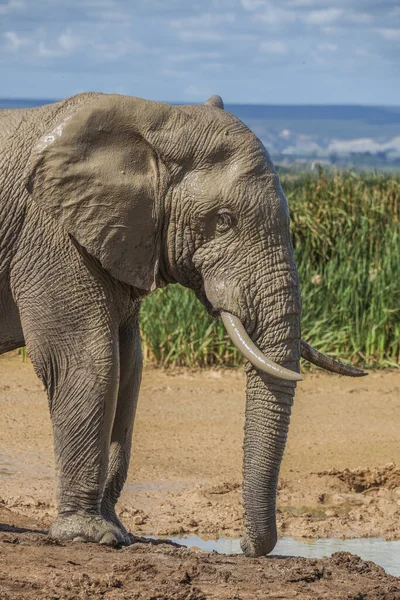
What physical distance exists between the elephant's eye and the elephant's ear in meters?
0.32

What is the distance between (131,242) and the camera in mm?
6398

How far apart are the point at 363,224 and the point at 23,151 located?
919 centimetres

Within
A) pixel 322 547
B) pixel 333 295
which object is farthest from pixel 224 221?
pixel 333 295

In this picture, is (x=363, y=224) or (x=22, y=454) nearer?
(x=22, y=454)

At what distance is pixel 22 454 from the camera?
10.2 metres

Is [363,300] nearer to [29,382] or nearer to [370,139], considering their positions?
[29,382]

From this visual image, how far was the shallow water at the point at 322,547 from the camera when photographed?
7828 mm

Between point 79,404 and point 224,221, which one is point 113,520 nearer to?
point 79,404

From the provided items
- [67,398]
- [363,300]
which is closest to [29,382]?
[363,300]

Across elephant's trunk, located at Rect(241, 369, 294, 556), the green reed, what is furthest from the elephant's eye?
the green reed

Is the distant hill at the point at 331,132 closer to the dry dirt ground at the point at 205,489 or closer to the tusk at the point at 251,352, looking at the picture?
the dry dirt ground at the point at 205,489

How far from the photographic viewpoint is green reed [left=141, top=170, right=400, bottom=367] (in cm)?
1359

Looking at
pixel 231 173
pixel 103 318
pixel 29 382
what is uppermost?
pixel 231 173

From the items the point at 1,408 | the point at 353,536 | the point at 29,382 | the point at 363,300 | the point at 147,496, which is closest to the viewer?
the point at 353,536
